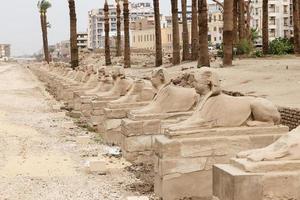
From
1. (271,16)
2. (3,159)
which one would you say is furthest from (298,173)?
(271,16)

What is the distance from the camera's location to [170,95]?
11.9 metres

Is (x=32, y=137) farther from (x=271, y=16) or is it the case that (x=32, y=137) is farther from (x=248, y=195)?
(x=271, y=16)

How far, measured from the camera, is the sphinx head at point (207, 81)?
9492 mm

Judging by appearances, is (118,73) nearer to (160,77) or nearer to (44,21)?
(160,77)

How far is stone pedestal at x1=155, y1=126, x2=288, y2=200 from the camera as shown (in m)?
9.04

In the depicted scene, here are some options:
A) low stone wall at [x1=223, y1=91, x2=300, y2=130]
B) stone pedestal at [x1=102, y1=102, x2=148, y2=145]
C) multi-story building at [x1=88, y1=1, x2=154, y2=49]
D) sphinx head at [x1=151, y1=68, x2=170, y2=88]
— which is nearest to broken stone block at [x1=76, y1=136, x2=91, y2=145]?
stone pedestal at [x1=102, y1=102, x2=148, y2=145]

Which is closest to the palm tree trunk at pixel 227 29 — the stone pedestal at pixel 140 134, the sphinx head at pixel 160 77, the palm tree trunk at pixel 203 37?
the palm tree trunk at pixel 203 37

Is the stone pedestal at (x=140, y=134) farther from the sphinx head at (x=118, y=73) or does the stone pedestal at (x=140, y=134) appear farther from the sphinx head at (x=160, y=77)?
the sphinx head at (x=118, y=73)

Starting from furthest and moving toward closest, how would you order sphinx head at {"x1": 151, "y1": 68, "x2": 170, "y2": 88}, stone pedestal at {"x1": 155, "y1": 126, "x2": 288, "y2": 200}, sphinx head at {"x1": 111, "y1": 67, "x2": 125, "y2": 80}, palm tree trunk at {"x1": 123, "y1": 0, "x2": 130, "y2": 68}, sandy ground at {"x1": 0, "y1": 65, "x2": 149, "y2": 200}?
palm tree trunk at {"x1": 123, "y1": 0, "x2": 130, "y2": 68} < sphinx head at {"x1": 111, "y1": 67, "x2": 125, "y2": 80} < sphinx head at {"x1": 151, "y1": 68, "x2": 170, "y2": 88} < sandy ground at {"x1": 0, "y1": 65, "x2": 149, "y2": 200} < stone pedestal at {"x1": 155, "y1": 126, "x2": 288, "y2": 200}

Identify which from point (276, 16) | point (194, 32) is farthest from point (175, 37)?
point (276, 16)

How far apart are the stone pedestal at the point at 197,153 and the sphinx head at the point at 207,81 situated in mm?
655

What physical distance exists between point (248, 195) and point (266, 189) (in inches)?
7.9

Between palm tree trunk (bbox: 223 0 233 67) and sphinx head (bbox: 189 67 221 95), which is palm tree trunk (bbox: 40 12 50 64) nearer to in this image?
palm tree trunk (bbox: 223 0 233 67)

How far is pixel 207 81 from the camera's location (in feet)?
31.3
